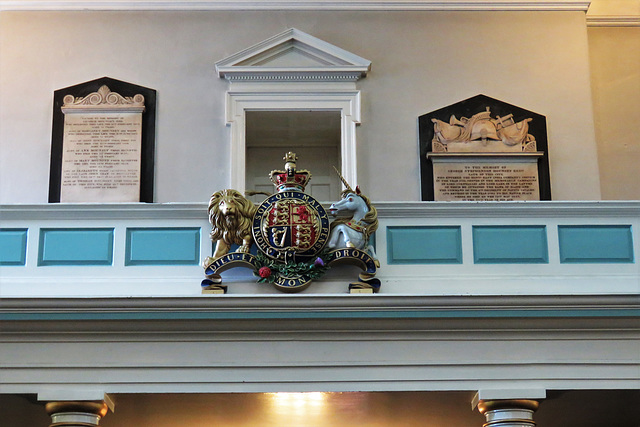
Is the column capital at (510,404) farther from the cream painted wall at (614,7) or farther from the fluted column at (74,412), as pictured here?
the cream painted wall at (614,7)

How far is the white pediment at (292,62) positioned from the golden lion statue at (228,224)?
10.4ft

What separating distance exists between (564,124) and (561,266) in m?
3.20

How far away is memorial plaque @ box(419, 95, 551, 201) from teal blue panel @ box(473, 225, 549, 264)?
220cm

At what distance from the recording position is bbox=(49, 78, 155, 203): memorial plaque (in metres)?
12.4

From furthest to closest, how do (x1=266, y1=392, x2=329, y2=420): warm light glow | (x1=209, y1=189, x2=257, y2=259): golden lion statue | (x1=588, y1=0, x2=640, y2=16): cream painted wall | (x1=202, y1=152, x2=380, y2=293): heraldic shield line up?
(x1=588, y1=0, x2=640, y2=16): cream painted wall
(x1=266, y1=392, x2=329, y2=420): warm light glow
(x1=209, y1=189, x2=257, y2=259): golden lion statue
(x1=202, y1=152, x2=380, y2=293): heraldic shield

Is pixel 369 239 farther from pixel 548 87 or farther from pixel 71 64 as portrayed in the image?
pixel 71 64

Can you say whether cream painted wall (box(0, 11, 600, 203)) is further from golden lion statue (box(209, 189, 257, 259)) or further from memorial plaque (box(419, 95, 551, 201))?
golden lion statue (box(209, 189, 257, 259))

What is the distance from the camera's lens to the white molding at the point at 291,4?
513 inches

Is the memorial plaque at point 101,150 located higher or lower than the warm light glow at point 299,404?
higher

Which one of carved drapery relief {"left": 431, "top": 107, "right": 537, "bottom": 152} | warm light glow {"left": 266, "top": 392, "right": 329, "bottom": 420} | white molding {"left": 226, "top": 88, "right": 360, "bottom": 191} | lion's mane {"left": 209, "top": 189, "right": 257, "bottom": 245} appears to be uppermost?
white molding {"left": 226, "top": 88, "right": 360, "bottom": 191}

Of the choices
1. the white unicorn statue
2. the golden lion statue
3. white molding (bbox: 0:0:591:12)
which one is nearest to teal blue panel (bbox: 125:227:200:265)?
the golden lion statue

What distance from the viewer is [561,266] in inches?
397

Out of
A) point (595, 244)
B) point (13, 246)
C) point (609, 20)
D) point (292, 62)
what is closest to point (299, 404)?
point (13, 246)

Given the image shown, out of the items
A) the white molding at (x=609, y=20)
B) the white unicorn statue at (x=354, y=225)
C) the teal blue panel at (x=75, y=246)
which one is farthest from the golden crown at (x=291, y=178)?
the white molding at (x=609, y=20)
